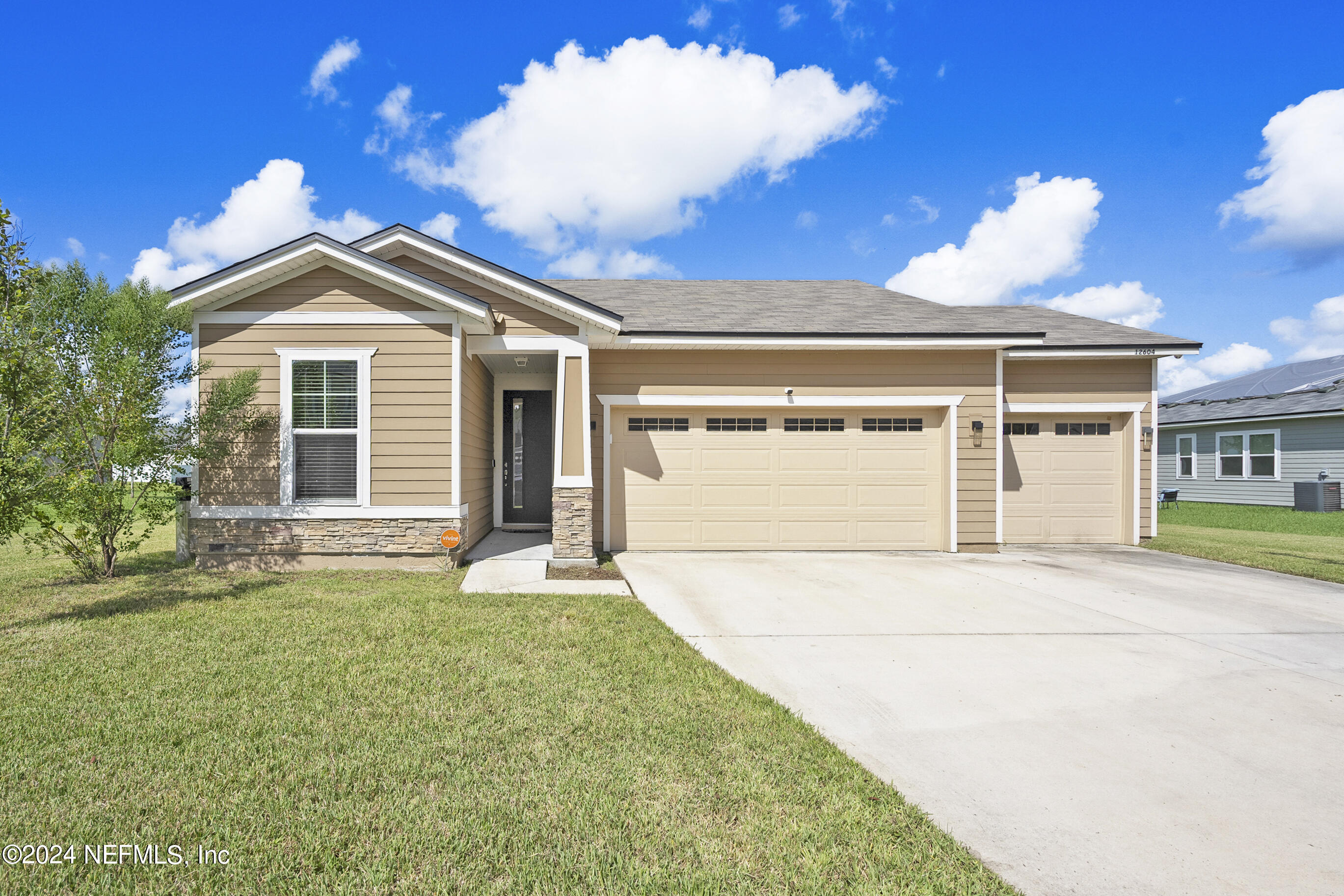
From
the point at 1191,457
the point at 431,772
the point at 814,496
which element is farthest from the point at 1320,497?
the point at 431,772

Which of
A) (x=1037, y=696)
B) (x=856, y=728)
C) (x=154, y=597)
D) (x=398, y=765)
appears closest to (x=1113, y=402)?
(x=1037, y=696)

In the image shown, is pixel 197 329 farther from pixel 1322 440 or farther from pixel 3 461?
pixel 1322 440

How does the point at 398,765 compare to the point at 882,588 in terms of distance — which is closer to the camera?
the point at 398,765

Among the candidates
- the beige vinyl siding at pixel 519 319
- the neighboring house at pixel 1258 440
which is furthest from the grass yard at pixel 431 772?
the neighboring house at pixel 1258 440

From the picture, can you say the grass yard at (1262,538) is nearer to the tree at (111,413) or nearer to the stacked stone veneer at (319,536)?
the stacked stone veneer at (319,536)

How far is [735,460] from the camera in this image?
9.70 m

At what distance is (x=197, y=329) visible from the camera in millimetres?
7547

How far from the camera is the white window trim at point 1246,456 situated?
706 inches

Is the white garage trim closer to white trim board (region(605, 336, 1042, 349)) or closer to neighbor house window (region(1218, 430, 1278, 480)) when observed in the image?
white trim board (region(605, 336, 1042, 349))

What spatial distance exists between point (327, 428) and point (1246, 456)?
24.3m

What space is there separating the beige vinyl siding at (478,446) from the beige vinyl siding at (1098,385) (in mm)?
8467

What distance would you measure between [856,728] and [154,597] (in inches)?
258

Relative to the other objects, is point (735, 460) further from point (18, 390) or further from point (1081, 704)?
point (18, 390)

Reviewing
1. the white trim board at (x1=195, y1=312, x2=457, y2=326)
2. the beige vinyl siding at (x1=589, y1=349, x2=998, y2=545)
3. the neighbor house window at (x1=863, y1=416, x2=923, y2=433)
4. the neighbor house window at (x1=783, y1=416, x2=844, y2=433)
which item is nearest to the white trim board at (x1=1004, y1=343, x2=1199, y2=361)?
the beige vinyl siding at (x1=589, y1=349, x2=998, y2=545)
